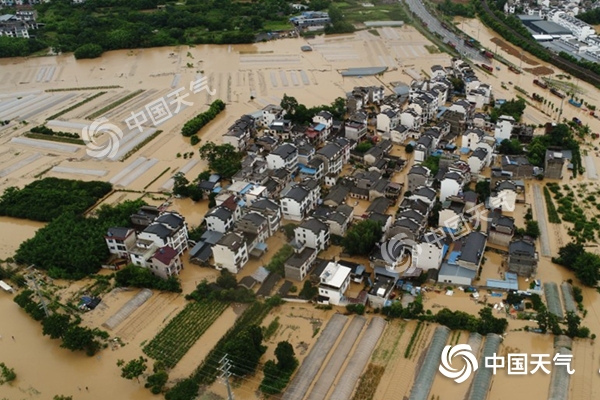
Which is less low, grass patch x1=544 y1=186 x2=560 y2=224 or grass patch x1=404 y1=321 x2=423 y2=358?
grass patch x1=544 y1=186 x2=560 y2=224

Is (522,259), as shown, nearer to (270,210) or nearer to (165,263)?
(270,210)

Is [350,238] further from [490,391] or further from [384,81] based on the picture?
[384,81]

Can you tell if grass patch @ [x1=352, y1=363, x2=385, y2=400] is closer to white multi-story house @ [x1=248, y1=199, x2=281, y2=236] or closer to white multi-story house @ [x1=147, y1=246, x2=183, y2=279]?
white multi-story house @ [x1=248, y1=199, x2=281, y2=236]

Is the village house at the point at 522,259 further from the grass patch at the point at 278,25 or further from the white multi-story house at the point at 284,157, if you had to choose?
the grass patch at the point at 278,25

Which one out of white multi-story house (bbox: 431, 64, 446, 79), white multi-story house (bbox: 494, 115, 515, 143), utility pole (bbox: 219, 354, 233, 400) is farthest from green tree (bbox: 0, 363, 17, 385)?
white multi-story house (bbox: 431, 64, 446, 79)

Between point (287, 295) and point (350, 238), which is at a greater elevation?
point (350, 238)

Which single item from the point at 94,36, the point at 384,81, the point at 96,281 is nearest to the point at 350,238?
the point at 96,281
